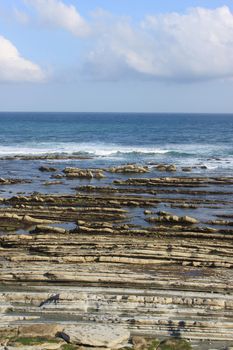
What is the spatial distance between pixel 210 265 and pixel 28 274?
10.8m

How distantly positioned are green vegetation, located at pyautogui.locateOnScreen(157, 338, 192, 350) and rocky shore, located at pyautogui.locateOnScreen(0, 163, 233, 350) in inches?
1.6

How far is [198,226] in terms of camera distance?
4088 centimetres

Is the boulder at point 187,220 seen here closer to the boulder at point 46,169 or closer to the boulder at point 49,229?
the boulder at point 49,229

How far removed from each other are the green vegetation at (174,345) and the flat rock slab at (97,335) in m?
1.53

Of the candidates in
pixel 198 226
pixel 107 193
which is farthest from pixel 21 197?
pixel 198 226

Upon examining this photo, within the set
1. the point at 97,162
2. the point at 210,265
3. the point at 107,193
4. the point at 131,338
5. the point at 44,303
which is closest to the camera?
the point at 131,338

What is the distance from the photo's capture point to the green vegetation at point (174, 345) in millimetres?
20938

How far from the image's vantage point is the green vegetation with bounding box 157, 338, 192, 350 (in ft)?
68.7

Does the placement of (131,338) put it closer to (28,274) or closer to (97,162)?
(28,274)

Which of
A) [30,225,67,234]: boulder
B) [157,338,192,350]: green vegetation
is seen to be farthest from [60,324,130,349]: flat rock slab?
[30,225,67,234]: boulder

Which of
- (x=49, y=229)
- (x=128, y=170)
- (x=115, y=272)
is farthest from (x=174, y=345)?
(x=128, y=170)

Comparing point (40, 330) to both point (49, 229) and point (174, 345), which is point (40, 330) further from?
point (49, 229)

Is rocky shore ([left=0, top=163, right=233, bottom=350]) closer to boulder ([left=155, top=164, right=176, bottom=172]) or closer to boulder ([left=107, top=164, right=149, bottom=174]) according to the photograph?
boulder ([left=107, top=164, right=149, bottom=174])

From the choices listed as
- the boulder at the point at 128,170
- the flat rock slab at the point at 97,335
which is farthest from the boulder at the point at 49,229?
the boulder at the point at 128,170
